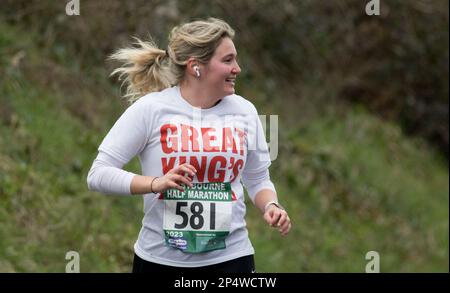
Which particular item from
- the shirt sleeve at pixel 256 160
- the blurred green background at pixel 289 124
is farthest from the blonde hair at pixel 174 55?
the blurred green background at pixel 289 124

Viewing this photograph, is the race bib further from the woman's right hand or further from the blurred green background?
the blurred green background

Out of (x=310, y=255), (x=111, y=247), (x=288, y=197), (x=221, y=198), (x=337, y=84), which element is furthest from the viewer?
(x=337, y=84)

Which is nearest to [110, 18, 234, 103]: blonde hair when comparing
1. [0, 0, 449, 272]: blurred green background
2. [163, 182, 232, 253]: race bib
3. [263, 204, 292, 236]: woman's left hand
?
[163, 182, 232, 253]: race bib

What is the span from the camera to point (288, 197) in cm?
1073

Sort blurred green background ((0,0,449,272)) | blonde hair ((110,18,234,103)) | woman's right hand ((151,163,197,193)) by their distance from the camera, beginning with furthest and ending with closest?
blurred green background ((0,0,449,272)), blonde hair ((110,18,234,103)), woman's right hand ((151,163,197,193))

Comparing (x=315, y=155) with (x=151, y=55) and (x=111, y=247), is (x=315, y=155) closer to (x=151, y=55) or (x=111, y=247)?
(x=111, y=247)

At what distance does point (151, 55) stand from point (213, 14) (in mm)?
6637

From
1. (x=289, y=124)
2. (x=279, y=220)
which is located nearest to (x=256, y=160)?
(x=279, y=220)

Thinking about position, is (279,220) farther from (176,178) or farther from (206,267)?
(176,178)

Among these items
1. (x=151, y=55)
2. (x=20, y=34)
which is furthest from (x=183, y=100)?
(x=20, y=34)

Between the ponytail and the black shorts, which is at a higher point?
the ponytail

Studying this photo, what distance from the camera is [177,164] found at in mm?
4629

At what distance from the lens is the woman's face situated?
15.7 feet

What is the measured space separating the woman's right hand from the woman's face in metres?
0.52
